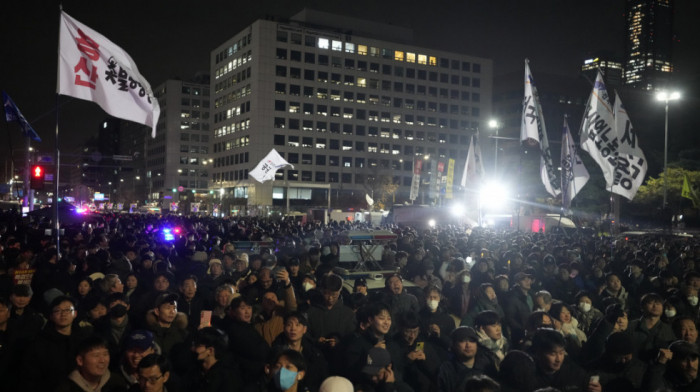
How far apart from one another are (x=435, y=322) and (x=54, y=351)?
4030mm

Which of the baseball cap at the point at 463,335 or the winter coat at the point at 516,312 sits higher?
the baseball cap at the point at 463,335

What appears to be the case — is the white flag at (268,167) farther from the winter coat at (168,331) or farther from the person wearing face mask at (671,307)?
the person wearing face mask at (671,307)

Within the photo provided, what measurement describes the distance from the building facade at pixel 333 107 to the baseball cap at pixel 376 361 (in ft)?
235

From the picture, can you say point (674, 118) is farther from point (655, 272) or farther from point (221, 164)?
point (221, 164)

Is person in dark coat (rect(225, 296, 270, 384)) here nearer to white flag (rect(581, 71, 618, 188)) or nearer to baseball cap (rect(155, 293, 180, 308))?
baseball cap (rect(155, 293, 180, 308))

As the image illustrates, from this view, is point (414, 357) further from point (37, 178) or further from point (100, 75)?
point (37, 178)

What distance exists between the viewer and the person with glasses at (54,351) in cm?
445

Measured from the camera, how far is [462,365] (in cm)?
461

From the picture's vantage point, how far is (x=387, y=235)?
12.4 meters

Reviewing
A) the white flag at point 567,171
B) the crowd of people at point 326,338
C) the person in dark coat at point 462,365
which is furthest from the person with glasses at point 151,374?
the white flag at point 567,171

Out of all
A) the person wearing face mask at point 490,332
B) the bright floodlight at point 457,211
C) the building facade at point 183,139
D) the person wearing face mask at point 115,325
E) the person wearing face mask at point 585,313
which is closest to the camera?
the person wearing face mask at point 490,332

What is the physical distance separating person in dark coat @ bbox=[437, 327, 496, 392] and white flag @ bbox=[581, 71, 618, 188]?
11988 millimetres

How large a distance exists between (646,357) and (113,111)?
35.3ft

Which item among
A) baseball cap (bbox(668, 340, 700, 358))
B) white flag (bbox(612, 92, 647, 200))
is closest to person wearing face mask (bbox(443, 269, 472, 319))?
baseball cap (bbox(668, 340, 700, 358))
